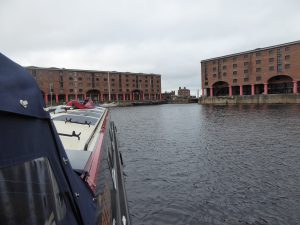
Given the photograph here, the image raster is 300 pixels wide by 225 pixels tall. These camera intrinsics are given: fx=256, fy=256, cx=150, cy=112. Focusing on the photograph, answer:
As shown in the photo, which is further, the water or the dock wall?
the dock wall

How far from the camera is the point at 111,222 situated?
336cm

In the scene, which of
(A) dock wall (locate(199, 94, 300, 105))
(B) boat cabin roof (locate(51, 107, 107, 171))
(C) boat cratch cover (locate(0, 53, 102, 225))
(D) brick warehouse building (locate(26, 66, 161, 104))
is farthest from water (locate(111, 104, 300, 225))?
(D) brick warehouse building (locate(26, 66, 161, 104))

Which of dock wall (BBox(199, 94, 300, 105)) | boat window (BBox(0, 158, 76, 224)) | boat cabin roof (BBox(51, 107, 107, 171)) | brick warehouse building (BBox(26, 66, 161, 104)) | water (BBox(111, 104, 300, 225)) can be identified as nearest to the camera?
boat window (BBox(0, 158, 76, 224))

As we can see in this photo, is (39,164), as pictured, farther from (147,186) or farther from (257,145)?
(257,145)

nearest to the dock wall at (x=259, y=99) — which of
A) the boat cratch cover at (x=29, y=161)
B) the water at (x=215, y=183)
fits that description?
the water at (x=215, y=183)

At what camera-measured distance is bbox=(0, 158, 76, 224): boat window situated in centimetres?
163

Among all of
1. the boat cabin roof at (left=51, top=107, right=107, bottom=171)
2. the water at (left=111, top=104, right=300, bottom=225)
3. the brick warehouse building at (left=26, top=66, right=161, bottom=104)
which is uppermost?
the brick warehouse building at (left=26, top=66, right=161, bottom=104)

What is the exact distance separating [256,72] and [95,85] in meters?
58.2

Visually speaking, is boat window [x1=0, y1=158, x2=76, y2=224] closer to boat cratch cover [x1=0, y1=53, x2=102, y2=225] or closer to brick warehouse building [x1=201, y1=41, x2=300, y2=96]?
boat cratch cover [x1=0, y1=53, x2=102, y2=225]

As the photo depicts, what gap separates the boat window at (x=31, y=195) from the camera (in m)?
1.63

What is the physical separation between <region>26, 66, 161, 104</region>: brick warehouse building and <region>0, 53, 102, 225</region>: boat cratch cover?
7978cm

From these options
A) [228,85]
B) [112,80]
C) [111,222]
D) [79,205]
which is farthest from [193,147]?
[112,80]

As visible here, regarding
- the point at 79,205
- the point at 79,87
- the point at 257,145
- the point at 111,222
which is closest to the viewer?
the point at 79,205

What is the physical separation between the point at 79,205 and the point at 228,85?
3249 inches
